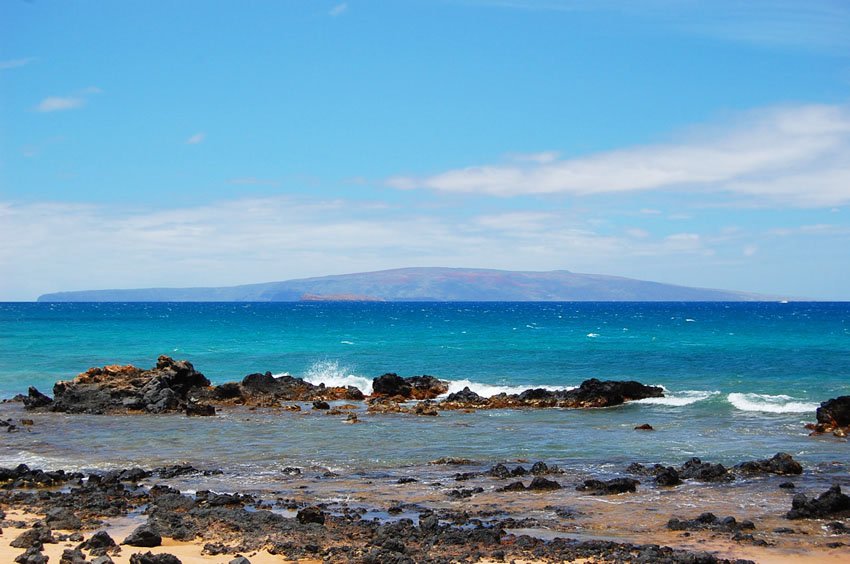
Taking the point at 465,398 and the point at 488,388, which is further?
the point at 488,388

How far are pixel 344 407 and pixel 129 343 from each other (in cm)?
5066

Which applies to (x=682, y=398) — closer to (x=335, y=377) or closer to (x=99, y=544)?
(x=335, y=377)

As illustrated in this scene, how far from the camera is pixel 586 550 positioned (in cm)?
1412

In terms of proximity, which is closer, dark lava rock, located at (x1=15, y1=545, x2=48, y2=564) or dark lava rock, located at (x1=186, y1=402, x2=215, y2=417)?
dark lava rock, located at (x1=15, y1=545, x2=48, y2=564)

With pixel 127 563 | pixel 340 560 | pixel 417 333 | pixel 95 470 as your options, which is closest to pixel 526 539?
pixel 340 560

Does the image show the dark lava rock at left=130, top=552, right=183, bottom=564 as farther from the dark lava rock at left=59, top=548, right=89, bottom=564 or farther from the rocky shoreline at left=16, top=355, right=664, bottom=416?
the rocky shoreline at left=16, top=355, right=664, bottom=416

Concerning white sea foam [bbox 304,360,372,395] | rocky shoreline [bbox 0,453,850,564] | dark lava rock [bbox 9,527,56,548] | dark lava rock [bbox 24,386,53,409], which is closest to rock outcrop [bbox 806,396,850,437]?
rocky shoreline [bbox 0,453,850,564]

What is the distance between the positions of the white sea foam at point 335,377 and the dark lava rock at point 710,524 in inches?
1214

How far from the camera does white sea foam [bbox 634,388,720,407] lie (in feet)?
127

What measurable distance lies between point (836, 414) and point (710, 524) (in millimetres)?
15811

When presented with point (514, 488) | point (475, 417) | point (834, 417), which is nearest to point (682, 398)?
point (834, 417)

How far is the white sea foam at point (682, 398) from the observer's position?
38.6 meters

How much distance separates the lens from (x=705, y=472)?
2100cm

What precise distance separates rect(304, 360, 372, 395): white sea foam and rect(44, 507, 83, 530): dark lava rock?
98.4 feet
